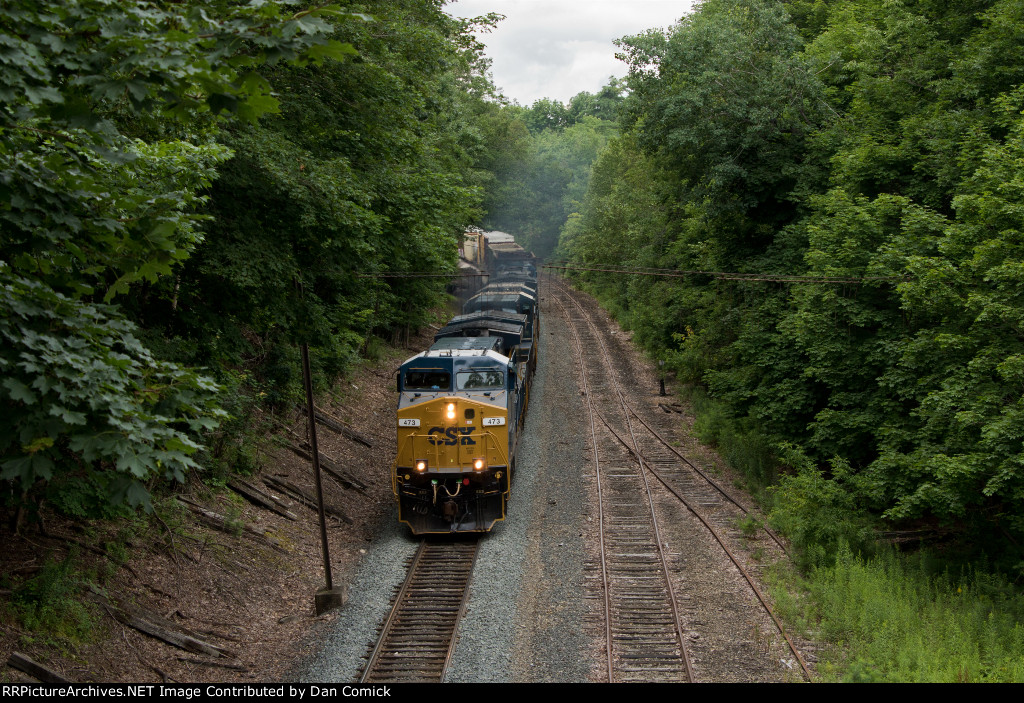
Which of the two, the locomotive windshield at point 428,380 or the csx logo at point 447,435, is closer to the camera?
the csx logo at point 447,435

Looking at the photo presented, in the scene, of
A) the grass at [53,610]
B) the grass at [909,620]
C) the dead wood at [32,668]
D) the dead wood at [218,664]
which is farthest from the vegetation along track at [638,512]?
the grass at [53,610]

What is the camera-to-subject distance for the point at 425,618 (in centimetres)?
1173

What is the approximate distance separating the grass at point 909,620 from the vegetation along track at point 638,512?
75 cm

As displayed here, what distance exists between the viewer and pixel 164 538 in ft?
38.6

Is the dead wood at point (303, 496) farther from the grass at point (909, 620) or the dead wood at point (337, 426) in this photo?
the grass at point (909, 620)

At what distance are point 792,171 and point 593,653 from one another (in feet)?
53.6

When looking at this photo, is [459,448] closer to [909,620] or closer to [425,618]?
[425,618]

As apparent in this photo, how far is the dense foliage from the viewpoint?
12.5 meters

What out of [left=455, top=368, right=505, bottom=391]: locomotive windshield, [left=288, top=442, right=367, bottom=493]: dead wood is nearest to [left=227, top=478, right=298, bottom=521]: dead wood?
[left=288, top=442, right=367, bottom=493]: dead wood

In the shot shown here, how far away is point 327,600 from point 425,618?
169 cm

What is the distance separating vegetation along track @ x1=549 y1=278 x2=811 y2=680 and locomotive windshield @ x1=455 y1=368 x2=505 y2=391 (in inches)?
150

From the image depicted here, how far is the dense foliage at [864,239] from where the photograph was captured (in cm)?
1250

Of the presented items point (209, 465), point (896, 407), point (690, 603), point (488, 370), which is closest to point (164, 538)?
point (209, 465)

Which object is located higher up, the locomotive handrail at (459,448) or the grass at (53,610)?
the locomotive handrail at (459,448)
